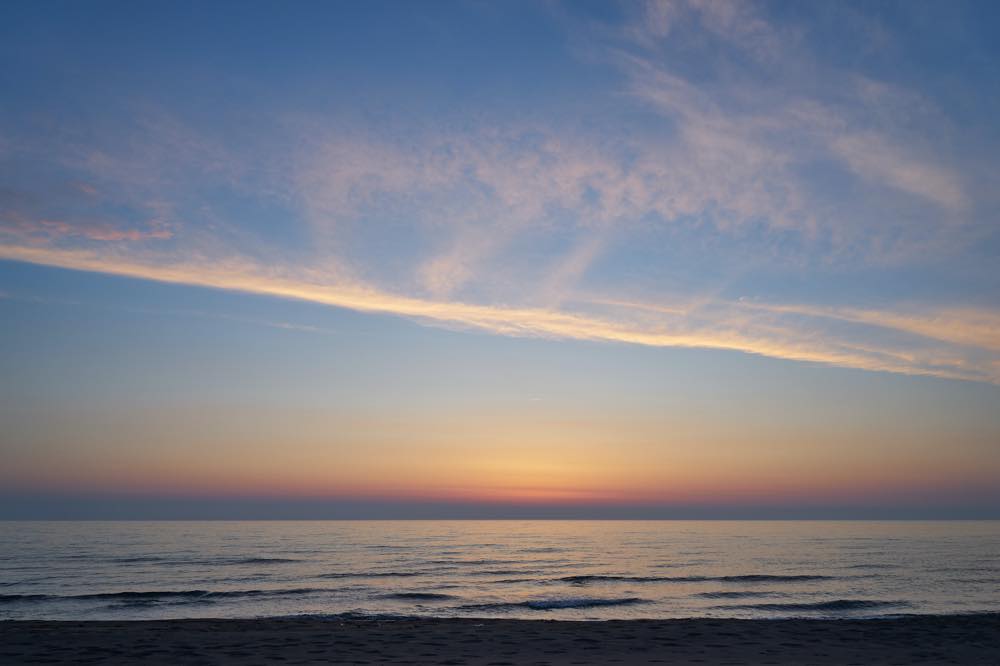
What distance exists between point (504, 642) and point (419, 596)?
16.7 m

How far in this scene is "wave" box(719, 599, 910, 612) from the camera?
99.1 feet

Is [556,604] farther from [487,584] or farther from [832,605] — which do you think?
[832,605]

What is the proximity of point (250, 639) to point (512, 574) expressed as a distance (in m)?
30.2

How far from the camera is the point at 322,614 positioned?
26.9 metres

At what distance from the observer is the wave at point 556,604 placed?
1193 inches

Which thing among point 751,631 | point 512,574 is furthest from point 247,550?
point 751,631

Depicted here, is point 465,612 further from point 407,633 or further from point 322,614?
point 407,633

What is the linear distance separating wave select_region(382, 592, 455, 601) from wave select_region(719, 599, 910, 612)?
1434 cm

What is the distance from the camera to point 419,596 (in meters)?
34.8

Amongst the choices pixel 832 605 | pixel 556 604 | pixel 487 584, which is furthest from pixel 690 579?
pixel 556 604

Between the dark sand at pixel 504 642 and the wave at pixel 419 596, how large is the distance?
405 inches

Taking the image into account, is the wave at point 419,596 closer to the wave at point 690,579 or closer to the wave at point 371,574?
the wave at point 690,579

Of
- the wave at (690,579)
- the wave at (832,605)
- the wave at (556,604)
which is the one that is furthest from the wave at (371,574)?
the wave at (832,605)

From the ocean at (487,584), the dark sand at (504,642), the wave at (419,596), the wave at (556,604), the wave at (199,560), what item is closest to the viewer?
the dark sand at (504,642)
